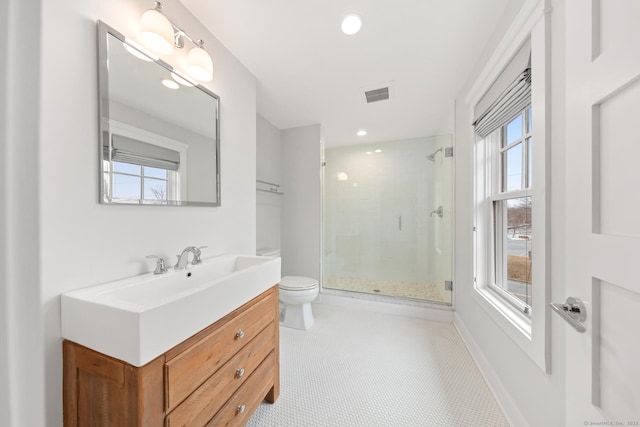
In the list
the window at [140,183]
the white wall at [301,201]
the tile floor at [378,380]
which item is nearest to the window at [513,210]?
the tile floor at [378,380]

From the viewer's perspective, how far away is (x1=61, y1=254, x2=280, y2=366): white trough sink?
0.68 meters

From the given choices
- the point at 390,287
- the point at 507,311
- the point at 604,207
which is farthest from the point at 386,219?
the point at 604,207

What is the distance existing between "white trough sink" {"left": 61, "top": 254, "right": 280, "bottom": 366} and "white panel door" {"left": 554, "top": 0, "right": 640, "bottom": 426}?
45.2 inches

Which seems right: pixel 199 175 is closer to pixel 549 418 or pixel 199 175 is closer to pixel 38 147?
pixel 38 147

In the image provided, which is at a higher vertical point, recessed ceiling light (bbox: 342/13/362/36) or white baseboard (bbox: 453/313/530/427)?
recessed ceiling light (bbox: 342/13/362/36)

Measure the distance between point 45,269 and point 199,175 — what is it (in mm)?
787

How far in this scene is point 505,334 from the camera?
4.31 ft

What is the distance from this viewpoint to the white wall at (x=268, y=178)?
8.49ft

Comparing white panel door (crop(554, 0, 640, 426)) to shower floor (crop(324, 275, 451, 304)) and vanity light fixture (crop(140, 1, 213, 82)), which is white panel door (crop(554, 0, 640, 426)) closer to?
vanity light fixture (crop(140, 1, 213, 82))

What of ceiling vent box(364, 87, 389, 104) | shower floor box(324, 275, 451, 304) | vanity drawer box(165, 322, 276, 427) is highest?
ceiling vent box(364, 87, 389, 104)

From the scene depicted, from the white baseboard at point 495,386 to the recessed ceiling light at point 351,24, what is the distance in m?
2.27

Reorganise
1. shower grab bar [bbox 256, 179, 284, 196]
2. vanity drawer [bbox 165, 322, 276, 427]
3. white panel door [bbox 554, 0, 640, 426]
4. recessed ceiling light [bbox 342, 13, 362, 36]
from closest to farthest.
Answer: white panel door [bbox 554, 0, 640, 426] → vanity drawer [bbox 165, 322, 276, 427] → recessed ceiling light [bbox 342, 13, 362, 36] → shower grab bar [bbox 256, 179, 284, 196]

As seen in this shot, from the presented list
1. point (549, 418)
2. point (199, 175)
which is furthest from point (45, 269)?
point (549, 418)

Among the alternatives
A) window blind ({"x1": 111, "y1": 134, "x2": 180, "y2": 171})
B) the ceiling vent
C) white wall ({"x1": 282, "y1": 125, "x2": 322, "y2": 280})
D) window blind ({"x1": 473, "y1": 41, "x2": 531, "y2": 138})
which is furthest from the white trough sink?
the ceiling vent
